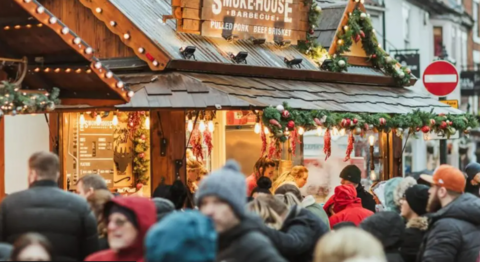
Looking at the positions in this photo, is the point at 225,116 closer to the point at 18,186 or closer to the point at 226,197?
the point at 18,186

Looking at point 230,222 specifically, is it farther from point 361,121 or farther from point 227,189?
point 361,121

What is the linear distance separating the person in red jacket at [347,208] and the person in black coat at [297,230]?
10.1 feet

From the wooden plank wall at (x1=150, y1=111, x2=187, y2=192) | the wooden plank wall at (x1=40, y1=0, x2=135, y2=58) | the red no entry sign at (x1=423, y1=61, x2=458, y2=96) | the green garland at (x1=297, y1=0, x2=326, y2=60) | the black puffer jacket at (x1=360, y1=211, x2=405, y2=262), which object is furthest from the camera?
the green garland at (x1=297, y1=0, x2=326, y2=60)

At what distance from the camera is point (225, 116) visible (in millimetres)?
18703

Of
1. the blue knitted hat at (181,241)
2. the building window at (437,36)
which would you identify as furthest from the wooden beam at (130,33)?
the building window at (437,36)

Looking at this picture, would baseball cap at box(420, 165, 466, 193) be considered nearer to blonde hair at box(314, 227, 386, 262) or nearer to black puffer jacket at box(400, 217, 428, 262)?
black puffer jacket at box(400, 217, 428, 262)

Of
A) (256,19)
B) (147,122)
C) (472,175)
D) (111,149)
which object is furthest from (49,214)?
(256,19)

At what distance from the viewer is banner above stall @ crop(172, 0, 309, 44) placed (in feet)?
53.8

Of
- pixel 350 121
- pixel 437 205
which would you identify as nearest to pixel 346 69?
pixel 350 121

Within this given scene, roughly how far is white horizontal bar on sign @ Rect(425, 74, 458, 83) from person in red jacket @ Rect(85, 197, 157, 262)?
1269 cm

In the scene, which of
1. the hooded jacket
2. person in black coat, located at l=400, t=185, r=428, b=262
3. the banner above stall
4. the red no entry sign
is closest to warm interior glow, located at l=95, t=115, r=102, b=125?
the banner above stall

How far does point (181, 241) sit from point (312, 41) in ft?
48.9

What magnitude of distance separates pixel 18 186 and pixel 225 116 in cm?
451

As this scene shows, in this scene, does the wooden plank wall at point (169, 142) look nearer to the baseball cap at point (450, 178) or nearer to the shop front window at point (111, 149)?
the shop front window at point (111, 149)
